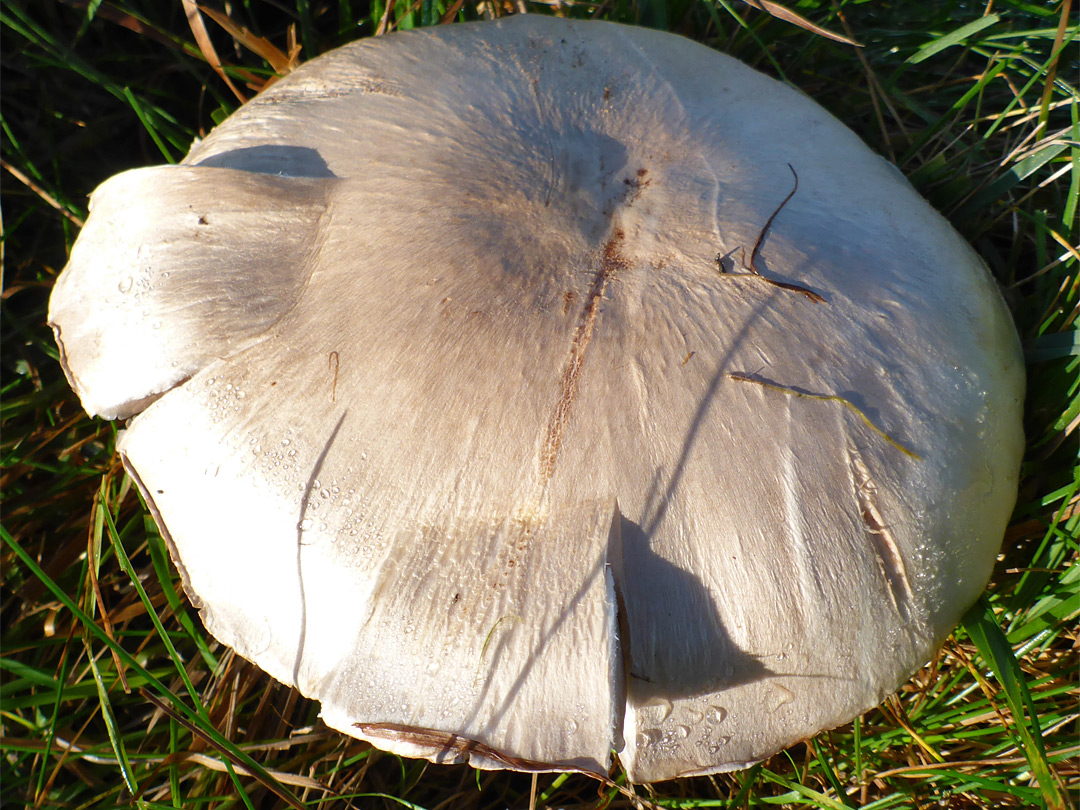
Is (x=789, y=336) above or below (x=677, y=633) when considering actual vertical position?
above

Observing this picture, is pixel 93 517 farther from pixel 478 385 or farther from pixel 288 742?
pixel 478 385

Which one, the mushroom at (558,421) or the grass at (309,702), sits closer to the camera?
the mushroom at (558,421)

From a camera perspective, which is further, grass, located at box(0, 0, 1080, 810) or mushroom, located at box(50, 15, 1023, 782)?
grass, located at box(0, 0, 1080, 810)

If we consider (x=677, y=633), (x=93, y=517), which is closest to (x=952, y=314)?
(x=677, y=633)

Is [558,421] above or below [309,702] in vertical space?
above
